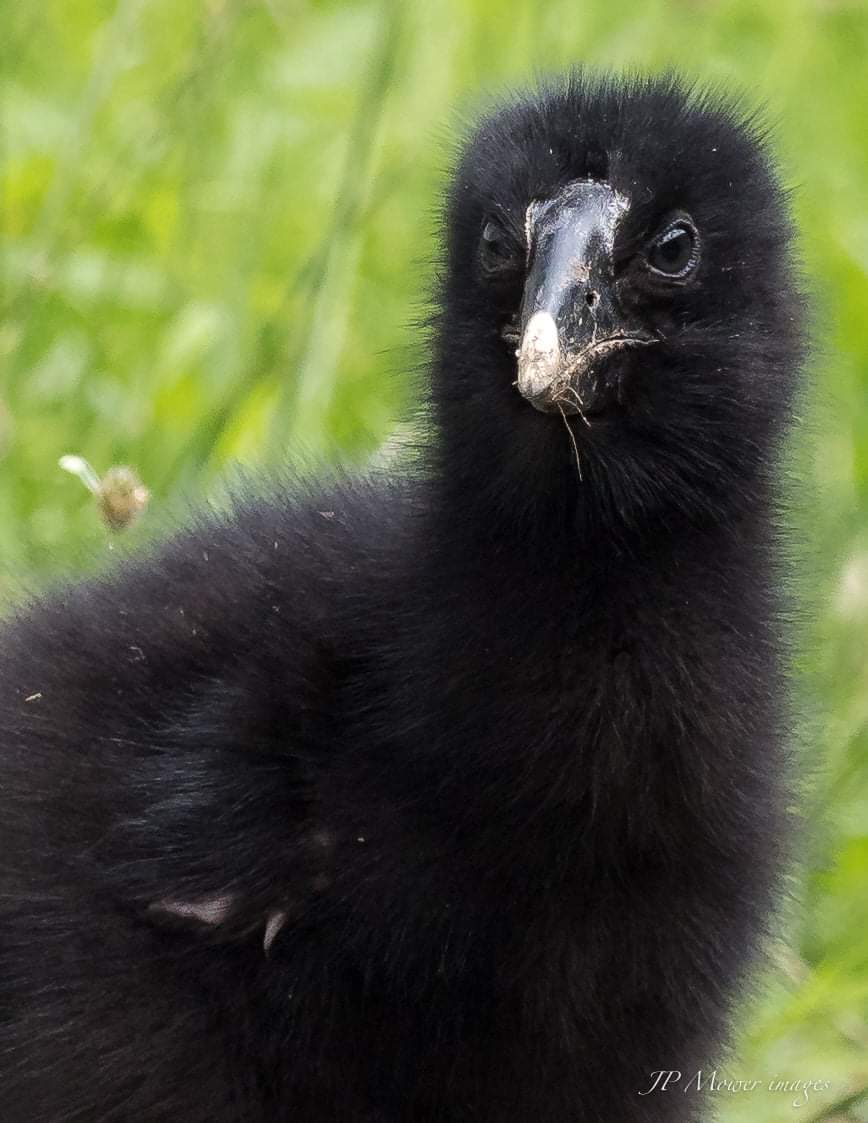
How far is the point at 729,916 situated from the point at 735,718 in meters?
0.32

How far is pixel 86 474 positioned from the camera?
4.81 m

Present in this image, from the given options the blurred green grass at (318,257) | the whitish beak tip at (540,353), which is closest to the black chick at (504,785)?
the whitish beak tip at (540,353)

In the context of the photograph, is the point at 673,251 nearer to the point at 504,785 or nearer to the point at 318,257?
the point at 504,785

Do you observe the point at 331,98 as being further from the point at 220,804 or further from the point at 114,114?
the point at 220,804

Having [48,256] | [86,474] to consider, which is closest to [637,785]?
[86,474]

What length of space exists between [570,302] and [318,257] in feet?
4.35

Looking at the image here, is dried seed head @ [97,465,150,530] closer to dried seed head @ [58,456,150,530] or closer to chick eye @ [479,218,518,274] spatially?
dried seed head @ [58,456,150,530]

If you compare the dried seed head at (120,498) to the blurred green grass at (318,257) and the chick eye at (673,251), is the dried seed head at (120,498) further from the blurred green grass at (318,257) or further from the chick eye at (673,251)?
the chick eye at (673,251)

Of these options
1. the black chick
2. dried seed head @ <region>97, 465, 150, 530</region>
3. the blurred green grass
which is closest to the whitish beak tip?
the black chick

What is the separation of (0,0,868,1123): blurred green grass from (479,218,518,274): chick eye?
316 millimetres

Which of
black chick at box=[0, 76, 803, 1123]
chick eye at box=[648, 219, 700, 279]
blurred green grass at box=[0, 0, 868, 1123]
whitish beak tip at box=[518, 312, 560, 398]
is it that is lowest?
Answer: black chick at box=[0, 76, 803, 1123]

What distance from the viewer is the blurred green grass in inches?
202

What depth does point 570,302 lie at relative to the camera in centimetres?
385

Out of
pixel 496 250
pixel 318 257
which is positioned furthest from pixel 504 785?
pixel 318 257
